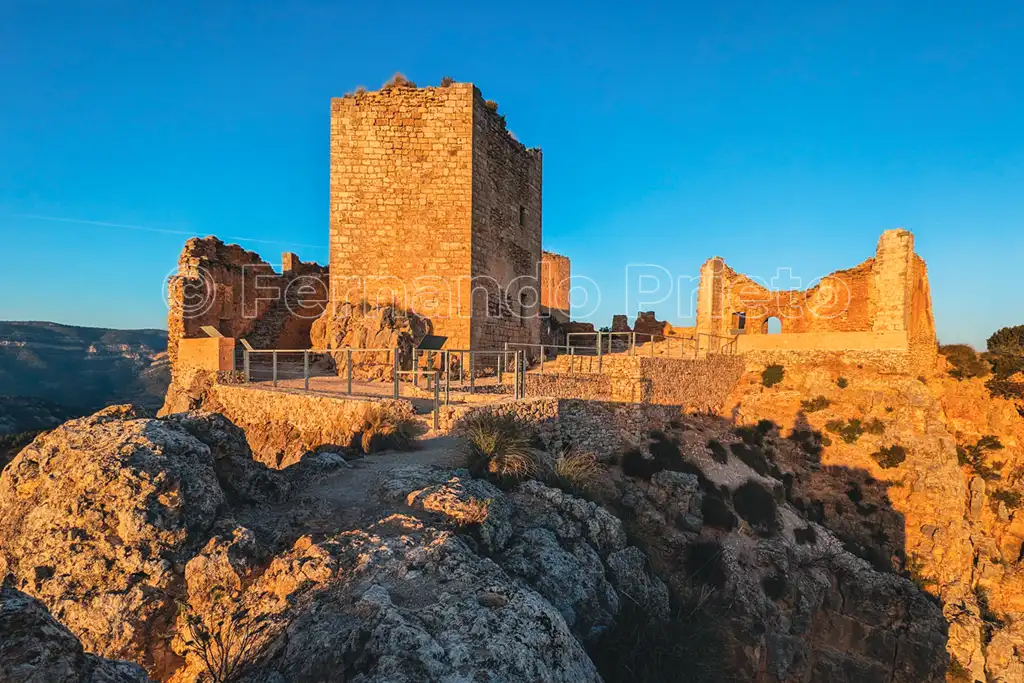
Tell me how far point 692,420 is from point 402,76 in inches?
552

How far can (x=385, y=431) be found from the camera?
7926 millimetres

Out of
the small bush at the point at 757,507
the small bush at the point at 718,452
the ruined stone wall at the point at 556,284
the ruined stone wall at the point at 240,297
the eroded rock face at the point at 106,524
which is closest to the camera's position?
the eroded rock face at the point at 106,524

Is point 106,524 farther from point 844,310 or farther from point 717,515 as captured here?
point 844,310

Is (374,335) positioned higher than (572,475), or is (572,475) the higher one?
(374,335)

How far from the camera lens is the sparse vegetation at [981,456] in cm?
1571

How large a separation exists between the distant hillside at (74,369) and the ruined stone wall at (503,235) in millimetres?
37578

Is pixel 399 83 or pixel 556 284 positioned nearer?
pixel 399 83

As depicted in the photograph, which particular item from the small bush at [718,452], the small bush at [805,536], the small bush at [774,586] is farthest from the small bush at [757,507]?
the small bush at [774,586]

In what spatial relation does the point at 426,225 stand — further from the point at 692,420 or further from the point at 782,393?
the point at 782,393

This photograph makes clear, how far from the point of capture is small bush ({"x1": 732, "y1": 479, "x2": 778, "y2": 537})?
11372mm

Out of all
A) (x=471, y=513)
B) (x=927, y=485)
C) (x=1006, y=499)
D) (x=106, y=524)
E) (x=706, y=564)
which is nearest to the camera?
(x=106, y=524)

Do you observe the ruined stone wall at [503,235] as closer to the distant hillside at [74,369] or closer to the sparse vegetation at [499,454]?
the sparse vegetation at [499,454]

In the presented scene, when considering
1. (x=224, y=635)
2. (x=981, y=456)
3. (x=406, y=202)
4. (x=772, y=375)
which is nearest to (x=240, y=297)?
(x=406, y=202)

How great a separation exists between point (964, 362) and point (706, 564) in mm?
16442
